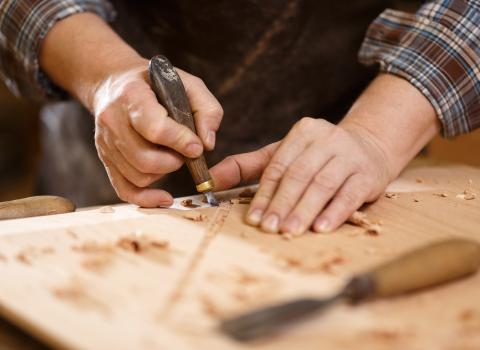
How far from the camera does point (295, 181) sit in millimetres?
1089

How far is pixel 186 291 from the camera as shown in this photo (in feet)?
2.63

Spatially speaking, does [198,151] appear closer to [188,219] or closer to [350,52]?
[188,219]

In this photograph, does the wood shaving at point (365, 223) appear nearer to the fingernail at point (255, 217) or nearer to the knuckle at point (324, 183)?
the knuckle at point (324, 183)

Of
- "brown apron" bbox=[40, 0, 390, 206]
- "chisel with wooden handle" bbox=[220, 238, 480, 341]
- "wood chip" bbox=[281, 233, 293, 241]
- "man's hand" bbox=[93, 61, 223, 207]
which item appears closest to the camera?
"chisel with wooden handle" bbox=[220, 238, 480, 341]

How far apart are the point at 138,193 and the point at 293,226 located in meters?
0.36

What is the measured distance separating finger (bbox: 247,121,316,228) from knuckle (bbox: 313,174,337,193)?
0.07m

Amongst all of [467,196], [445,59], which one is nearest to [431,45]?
[445,59]

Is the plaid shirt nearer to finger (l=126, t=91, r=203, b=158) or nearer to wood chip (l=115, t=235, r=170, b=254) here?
finger (l=126, t=91, r=203, b=158)

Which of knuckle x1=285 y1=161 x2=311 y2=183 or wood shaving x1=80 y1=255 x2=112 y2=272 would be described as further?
knuckle x1=285 y1=161 x2=311 y2=183

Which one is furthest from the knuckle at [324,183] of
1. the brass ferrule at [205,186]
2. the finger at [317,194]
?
the brass ferrule at [205,186]

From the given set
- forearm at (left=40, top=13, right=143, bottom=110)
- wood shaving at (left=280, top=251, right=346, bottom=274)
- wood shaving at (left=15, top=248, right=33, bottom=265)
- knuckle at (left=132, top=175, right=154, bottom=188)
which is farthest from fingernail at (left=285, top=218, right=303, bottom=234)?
forearm at (left=40, top=13, right=143, bottom=110)

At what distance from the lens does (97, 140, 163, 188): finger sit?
1.20m

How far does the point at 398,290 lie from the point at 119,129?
649mm

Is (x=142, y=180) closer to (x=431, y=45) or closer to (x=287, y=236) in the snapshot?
(x=287, y=236)
